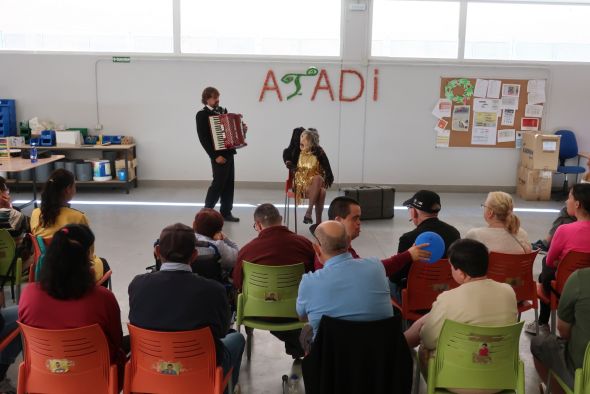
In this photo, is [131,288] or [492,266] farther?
[492,266]

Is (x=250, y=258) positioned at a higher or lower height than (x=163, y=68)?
lower

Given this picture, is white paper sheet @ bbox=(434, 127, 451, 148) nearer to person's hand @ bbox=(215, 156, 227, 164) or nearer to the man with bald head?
person's hand @ bbox=(215, 156, 227, 164)

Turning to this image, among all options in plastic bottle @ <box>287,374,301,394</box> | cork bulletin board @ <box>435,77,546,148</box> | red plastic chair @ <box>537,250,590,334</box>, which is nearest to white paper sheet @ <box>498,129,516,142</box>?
cork bulletin board @ <box>435,77,546,148</box>

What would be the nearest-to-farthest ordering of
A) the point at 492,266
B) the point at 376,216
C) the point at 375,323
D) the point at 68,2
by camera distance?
1. the point at 375,323
2. the point at 492,266
3. the point at 376,216
4. the point at 68,2

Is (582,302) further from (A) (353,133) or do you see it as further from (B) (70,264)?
(A) (353,133)

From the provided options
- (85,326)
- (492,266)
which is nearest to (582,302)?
(492,266)

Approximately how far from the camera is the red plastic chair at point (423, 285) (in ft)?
10.8

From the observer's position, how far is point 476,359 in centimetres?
240

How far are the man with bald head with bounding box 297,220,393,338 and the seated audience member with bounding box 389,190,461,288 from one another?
991mm

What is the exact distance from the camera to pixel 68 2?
862cm

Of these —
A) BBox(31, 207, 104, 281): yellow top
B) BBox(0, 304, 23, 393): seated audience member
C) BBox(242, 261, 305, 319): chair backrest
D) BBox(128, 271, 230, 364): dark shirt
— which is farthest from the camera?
BBox(31, 207, 104, 281): yellow top

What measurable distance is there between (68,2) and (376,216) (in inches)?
211

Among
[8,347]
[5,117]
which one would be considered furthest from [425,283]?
[5,117]

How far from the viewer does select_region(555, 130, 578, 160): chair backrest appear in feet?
28.7
